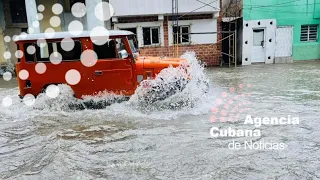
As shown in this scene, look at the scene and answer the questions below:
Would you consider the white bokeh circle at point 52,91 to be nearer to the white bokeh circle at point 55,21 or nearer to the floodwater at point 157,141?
the floodwater at point 157,141

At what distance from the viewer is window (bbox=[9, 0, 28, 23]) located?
60.5 ft

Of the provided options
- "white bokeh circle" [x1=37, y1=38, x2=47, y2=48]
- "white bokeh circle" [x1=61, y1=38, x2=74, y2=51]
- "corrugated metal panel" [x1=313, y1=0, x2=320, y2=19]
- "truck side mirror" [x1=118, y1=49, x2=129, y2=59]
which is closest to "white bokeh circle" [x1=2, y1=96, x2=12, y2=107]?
"white bokeh circle" [x1=37, y1=38, x2=47, y2=48]

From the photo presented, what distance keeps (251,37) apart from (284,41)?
2.16 m

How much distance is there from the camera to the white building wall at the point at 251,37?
16.5 meters

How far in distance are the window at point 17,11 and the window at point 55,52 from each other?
13.5 metres

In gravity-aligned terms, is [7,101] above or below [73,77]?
below

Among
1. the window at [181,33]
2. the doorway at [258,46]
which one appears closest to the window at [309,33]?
the doorway at [258,46]

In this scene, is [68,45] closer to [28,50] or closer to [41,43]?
[41,43]

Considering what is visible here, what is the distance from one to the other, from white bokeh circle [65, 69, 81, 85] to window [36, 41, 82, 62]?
12.9 inches

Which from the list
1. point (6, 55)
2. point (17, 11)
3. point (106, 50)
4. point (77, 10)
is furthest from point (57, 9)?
Result: point (106, 50)

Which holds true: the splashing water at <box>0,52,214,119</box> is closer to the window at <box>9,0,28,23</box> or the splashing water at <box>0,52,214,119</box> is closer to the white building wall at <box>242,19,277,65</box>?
the white building wall at <box>242,19,277,65</box>

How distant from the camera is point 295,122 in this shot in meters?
5.84

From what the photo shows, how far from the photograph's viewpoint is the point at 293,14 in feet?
55.3

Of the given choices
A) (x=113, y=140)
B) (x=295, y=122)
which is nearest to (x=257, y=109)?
(x=295, y=122)
